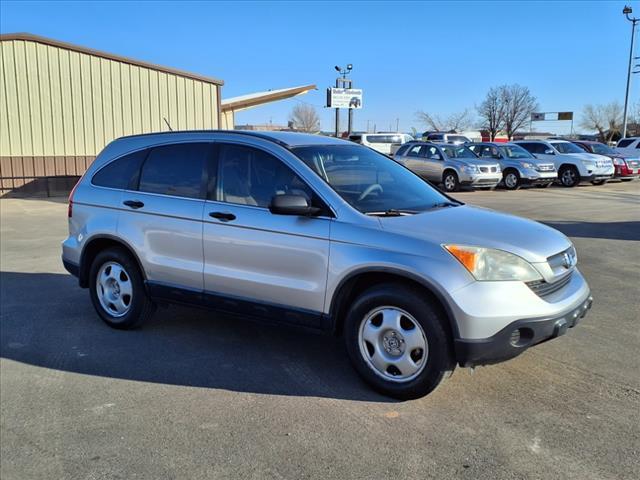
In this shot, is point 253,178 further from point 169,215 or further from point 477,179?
point 477,179

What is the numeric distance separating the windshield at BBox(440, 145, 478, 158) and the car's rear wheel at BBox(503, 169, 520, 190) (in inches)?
58.3

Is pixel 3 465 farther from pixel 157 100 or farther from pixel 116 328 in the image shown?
pixel 157 100

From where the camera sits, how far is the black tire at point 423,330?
363 cm

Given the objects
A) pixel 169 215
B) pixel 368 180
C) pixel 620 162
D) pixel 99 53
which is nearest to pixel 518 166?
pixel 620 162

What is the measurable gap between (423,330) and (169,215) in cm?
240

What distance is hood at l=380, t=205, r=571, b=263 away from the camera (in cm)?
368

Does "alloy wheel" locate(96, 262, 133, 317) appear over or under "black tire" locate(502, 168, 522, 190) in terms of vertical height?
under

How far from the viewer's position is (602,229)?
11055 millimetres

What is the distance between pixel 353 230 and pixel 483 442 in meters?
1.53

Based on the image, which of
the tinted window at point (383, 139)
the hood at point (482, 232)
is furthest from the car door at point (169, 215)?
the tinted window at point (383, 139)

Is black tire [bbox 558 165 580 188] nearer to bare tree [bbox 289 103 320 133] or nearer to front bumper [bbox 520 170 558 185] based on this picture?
front bumper [bbox 520 170 558 185]

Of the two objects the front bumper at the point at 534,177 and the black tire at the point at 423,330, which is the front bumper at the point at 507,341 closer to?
the black tire at the point at 423,330

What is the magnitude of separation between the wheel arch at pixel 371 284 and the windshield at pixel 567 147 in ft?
71.1

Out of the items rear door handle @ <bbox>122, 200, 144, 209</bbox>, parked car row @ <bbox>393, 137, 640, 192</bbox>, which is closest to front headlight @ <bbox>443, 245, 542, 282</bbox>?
rear door handle @ <bbox>122, 200, 144, 209</bbox>
